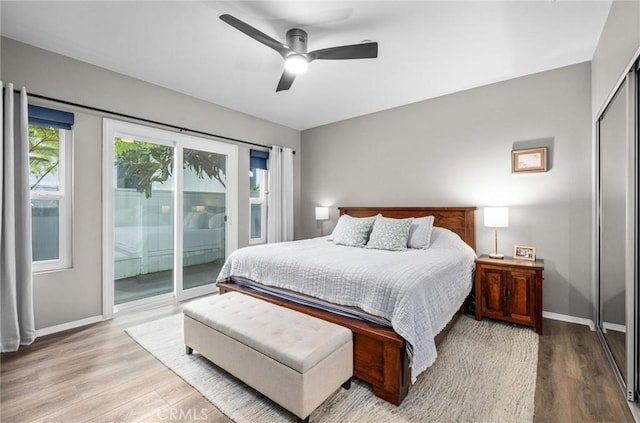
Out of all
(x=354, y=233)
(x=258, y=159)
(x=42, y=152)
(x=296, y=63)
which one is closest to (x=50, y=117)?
(x=42, y=152)

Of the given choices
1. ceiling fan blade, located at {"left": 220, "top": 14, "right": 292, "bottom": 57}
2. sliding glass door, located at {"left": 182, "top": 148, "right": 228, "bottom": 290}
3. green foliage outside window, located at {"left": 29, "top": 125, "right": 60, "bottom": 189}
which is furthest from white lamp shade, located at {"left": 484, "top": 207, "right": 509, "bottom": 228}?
green foliage outside window, located at {"left": 29, "top": 125, "right": 60, "bottom": 189}

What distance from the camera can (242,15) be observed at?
7.45ft

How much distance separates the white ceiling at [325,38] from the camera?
220 centimetres

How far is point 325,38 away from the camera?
254cm

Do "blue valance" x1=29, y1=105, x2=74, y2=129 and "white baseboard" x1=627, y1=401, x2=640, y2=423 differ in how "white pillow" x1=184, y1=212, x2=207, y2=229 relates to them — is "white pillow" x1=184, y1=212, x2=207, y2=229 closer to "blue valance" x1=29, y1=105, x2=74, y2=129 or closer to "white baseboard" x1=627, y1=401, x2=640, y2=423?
"blue valance" x1=29, y1=105, x2=74, y2=129

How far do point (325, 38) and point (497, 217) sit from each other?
98.5 inches

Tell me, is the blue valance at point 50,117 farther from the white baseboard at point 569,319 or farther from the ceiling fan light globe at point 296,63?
the white baseboard at point 569,319

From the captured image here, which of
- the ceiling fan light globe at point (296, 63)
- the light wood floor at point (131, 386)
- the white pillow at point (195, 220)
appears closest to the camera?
the light wood floor at point (131, 386)

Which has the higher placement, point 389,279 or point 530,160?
point 530,160

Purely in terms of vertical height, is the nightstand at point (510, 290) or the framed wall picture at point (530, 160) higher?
the framed wall picture at point (530, 160)

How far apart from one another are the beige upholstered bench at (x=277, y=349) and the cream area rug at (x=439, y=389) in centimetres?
11

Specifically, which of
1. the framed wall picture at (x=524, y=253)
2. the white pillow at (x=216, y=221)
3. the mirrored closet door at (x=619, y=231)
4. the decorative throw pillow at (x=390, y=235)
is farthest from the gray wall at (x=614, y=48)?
the white pillow at (x=216, y=221)

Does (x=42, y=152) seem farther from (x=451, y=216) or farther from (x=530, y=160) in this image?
(x=530, y=160)

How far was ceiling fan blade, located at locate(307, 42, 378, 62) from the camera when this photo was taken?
86.7 inches
